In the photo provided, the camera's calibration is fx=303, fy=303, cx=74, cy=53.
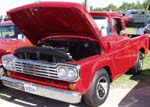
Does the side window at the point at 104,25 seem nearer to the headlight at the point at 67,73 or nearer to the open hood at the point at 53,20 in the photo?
the open hood at the point at 53,20

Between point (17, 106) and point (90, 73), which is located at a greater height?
point (90, 73)

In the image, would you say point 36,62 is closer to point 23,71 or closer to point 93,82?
point 23,71

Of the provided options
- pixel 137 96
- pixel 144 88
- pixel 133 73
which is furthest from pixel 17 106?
pixel 133 73

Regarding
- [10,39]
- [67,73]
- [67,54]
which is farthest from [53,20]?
[10,39]

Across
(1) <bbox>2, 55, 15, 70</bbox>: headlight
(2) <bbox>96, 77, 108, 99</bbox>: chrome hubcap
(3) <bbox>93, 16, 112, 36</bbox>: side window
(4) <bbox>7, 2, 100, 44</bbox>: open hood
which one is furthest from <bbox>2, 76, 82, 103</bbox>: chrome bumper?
(3) <bbox>93, 16, 112, 36</bbox>: side window

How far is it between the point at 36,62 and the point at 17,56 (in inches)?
25.7

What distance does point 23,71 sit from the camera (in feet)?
19.4

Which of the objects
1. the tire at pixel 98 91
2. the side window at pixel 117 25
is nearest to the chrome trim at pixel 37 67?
the tire at pixel 98 91

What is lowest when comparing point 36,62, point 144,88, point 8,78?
point 144,88

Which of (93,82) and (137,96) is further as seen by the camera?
(137,96)

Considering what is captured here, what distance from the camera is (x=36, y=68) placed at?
566cm

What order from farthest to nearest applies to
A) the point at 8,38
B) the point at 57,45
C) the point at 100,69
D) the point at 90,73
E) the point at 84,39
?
the point at 8,38
the point at 57,45
the point at 84,39
the point at 100,69
the point at 90,73

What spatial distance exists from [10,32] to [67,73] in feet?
12.0

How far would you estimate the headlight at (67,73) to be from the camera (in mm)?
5156
